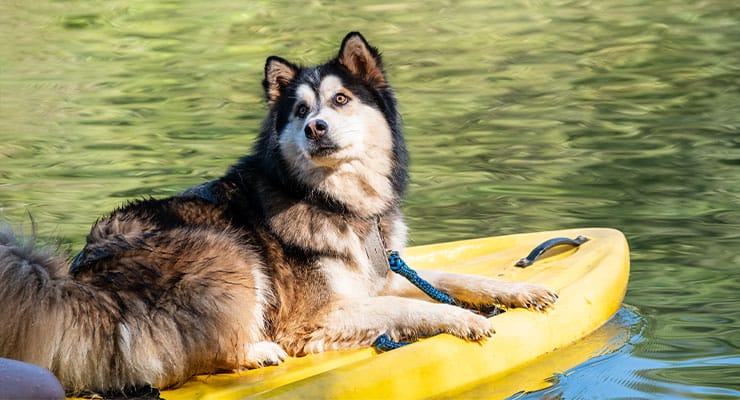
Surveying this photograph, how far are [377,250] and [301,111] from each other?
0.81 metres

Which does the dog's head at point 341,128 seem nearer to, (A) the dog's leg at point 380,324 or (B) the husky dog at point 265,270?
(B) the husky dog at point 265,270

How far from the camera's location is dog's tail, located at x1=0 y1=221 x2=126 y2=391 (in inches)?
182

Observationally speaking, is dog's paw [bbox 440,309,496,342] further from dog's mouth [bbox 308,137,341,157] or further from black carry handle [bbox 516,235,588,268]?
black carry handle [bbox 516,235,588,268]

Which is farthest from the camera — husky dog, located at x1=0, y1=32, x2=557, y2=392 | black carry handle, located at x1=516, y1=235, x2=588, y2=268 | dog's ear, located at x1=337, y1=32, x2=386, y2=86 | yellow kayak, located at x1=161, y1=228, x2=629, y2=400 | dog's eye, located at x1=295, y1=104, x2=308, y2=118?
black carry handle, located at x1=516, y1=235, x2=588, y2=268

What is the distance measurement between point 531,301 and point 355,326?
100 centimetres

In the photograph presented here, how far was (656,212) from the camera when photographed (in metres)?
9.11

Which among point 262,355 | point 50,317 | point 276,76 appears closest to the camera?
point 50,317

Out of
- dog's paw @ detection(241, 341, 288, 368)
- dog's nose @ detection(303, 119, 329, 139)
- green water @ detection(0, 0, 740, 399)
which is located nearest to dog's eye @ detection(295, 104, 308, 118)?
dog's nose @ detection(303, 119, 329, 139)

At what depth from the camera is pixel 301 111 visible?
5.85m

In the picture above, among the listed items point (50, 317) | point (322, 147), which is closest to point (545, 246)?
point (322, 147)

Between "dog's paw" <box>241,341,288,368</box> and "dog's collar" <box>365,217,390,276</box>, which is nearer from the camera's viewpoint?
"dog's paw" <box>241,341,288,368</box>

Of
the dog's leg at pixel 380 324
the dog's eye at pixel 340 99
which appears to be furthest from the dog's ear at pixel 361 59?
the dog's leg at pixel 380 324

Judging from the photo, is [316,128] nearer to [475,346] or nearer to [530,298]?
[475,346]

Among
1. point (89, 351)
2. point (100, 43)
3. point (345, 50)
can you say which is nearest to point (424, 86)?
point (100, 43)
